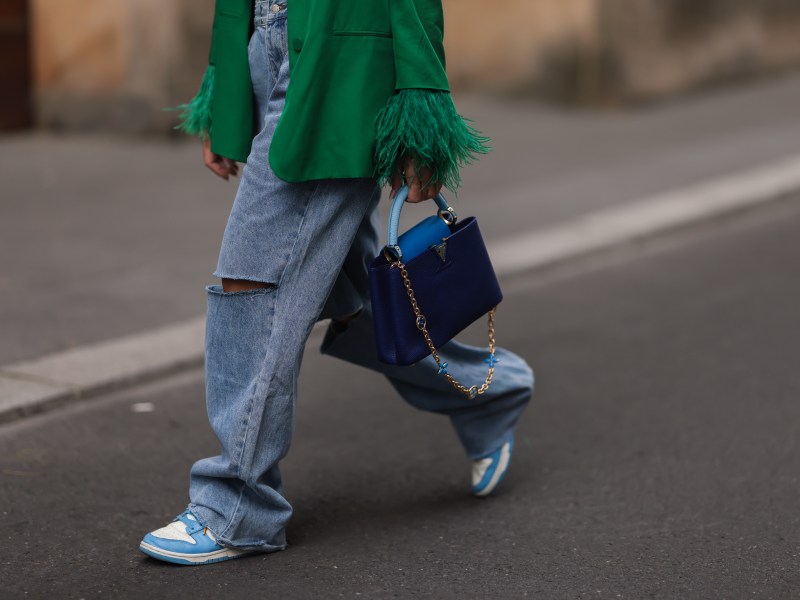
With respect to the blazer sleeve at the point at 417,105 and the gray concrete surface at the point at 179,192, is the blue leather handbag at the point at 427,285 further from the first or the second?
the gray concrete surface at the point at 179,192

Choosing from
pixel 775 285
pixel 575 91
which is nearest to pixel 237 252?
pixel 775 285

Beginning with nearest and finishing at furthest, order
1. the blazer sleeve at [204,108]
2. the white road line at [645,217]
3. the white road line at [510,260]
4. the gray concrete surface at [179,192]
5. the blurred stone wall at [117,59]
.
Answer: the blazer sleeve at [204,108] → the white road line at [510,260] → the gray concrete surface at [179,192] → the white road line at [645,217] → the blurred stone wall at [117,59]

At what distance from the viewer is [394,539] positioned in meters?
3.65

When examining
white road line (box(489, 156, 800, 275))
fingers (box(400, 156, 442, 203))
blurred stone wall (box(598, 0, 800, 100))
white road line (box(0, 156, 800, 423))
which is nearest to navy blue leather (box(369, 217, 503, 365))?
fingers (box(400, 156, 442, 203))

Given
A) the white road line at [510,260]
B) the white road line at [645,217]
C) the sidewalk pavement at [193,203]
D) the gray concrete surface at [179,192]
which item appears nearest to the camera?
the white road line at [510,260]

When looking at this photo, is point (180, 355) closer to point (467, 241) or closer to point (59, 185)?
point (467, 241)

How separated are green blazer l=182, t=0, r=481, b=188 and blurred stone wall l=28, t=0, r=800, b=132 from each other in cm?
678

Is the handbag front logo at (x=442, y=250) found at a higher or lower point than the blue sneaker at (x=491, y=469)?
higher

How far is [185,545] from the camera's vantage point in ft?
11.1

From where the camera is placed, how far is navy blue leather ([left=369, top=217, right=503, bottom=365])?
3.30 meters

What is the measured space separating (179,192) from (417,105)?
5536 mm

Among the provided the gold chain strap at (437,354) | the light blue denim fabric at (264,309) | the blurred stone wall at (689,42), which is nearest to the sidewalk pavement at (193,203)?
the blurred stone wall at (689,42)

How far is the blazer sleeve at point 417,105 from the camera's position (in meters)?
3.23

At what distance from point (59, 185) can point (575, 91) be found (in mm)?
5237
